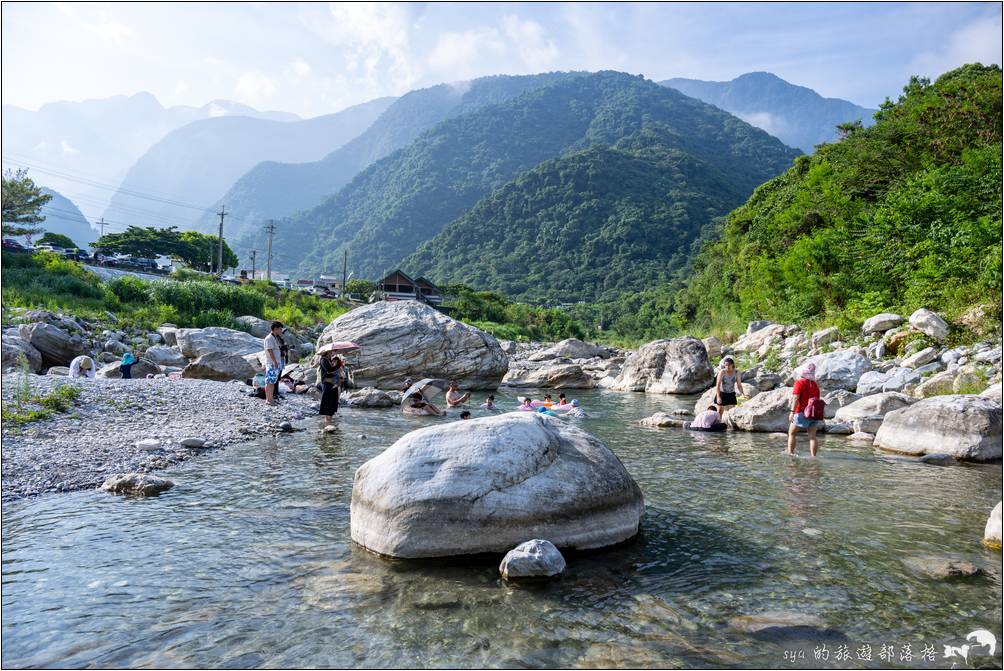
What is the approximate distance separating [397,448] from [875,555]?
5.27 m

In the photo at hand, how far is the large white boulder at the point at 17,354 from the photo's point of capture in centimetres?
1863

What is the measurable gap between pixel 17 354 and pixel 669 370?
23626 mm

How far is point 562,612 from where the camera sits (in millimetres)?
5219

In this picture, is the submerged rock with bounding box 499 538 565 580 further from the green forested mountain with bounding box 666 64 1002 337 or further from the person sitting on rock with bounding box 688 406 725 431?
the green forested mountain with bounding box 666 64 1002 337

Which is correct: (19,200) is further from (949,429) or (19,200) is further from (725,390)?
(949,429)

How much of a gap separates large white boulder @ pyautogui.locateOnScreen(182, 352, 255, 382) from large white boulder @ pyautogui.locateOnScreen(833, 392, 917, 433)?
769 inches

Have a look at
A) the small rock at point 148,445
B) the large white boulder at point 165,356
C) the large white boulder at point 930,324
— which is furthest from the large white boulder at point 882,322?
the large white boulder at point 165,356

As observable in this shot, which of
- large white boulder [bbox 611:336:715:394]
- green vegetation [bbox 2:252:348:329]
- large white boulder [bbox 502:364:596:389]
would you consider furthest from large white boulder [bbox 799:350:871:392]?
green vegetation [bbox 2:252:348:329]

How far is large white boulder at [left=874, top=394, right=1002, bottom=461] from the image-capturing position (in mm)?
11070

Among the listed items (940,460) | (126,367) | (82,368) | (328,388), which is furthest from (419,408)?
(940,460)

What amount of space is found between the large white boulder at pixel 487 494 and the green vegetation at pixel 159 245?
80992mm

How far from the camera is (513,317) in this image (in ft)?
251

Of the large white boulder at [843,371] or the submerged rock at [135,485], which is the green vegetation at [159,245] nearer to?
the large white boulder at [843,371]

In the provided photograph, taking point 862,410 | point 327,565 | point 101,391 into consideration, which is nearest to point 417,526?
point 327,565
